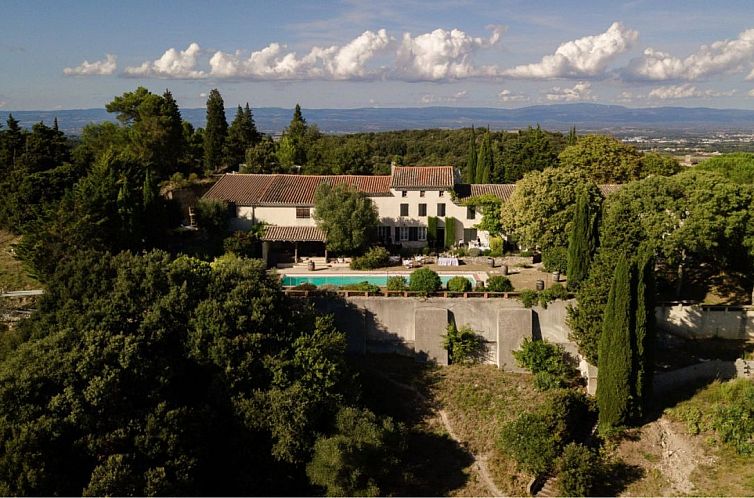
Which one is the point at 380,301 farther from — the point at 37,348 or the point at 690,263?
the point at 690,263

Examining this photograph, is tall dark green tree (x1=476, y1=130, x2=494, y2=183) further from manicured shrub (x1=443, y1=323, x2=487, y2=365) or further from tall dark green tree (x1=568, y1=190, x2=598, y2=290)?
manicured shrub (x1=443, y1=323, x2=487, y2=365)

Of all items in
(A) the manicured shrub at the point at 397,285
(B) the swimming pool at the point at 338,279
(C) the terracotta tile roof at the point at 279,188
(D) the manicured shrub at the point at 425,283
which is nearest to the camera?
(D) the manicured shrub at the point at 425,283

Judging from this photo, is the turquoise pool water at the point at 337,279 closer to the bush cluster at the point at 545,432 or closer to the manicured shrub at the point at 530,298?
the manicured shrub at the point at 530,298

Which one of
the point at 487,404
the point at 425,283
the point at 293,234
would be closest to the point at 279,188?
the point at 293,234

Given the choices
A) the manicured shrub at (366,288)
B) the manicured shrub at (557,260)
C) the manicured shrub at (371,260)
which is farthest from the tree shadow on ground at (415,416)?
the manicured shrub at (557,260)

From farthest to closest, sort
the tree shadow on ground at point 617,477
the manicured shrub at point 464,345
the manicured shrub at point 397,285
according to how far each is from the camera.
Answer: the manicured shrub at point 397,285 → the manicured shrub at point 464,345 → the tree shadow on ground at point 617,477

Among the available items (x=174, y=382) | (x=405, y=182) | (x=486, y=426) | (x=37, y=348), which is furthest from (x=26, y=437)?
(x=405, y=182)
